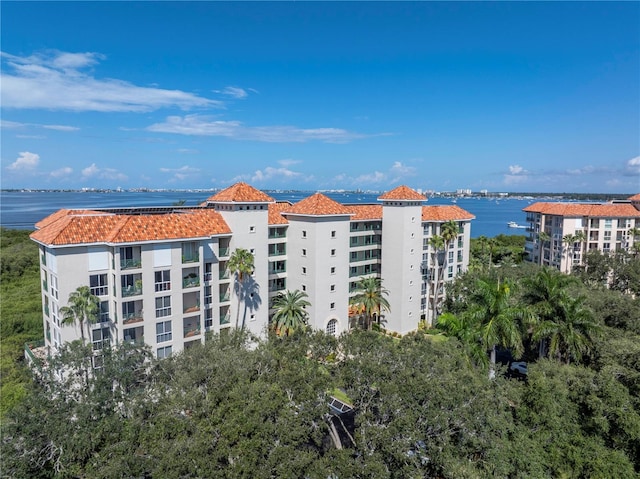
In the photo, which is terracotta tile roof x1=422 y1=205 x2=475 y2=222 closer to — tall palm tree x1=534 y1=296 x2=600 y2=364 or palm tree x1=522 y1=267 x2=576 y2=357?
palm tree x1=522 y1=267 x2=576 y2=357

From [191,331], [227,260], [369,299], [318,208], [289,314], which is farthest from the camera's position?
[369,299]

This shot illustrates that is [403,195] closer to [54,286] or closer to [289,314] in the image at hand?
[289,314]

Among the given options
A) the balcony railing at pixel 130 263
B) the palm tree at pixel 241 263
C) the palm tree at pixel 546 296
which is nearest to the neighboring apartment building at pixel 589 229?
the palm tree at pixel 546 296

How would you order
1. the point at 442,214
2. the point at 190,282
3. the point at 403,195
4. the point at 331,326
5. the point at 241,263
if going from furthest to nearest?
1. the point at 442,214
2. the point at 403,195
3. the point at 331,326
4. the point at 241,263
5. the point at 190,282

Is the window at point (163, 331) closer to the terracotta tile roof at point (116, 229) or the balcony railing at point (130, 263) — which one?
the balcony railing at point (130, 263)

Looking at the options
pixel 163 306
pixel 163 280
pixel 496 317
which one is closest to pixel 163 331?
pixel 163 306

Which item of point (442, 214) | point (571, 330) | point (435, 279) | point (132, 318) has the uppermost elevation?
point (442, 214)

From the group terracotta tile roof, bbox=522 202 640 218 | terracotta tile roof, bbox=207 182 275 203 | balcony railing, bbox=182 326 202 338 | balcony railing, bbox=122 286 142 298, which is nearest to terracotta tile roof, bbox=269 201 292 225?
terracotta tile roof, bbox=207 182 275 203
